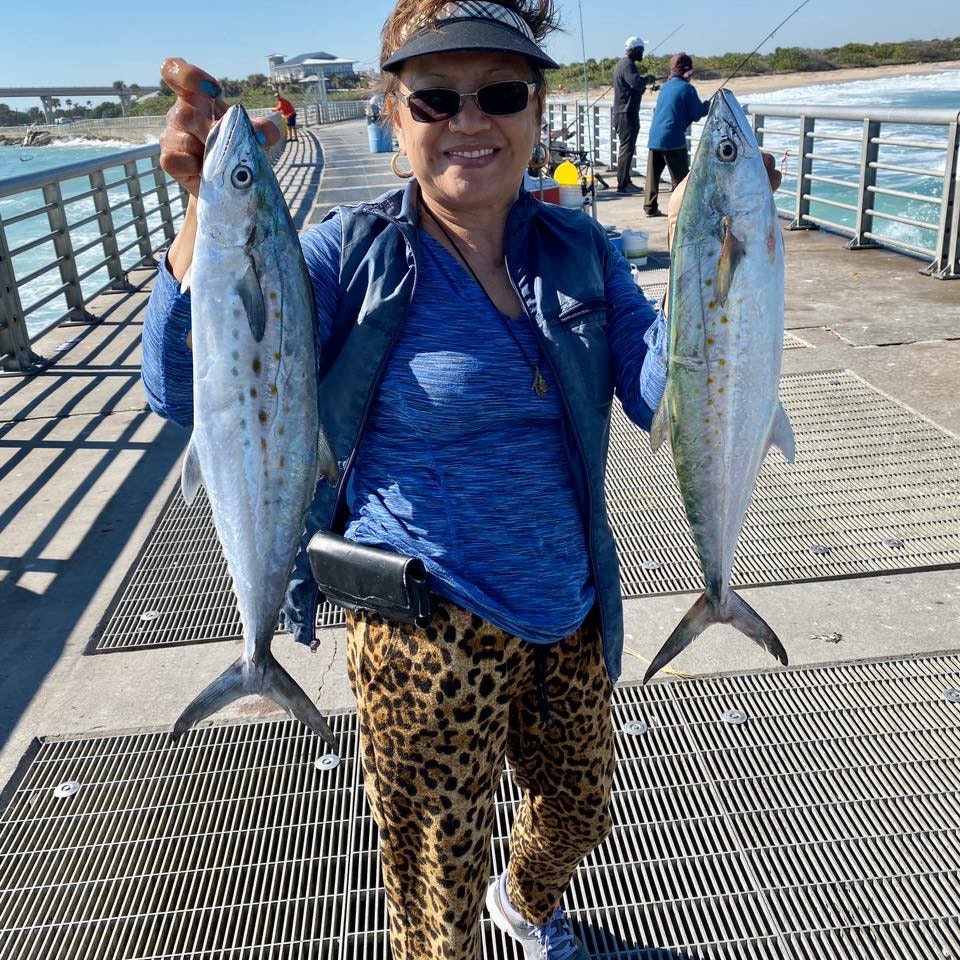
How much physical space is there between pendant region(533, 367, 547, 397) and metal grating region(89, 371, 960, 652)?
226 centimetres

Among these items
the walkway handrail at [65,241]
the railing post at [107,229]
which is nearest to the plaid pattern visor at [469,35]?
the walkway handrail at [65,241]

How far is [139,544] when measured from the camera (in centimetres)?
457

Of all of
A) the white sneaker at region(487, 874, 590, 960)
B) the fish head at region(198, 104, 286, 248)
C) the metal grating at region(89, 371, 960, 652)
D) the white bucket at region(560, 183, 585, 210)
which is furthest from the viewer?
the white bucket at region(560, 183, 585, 210)

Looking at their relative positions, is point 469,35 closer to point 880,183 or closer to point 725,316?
point 725,316

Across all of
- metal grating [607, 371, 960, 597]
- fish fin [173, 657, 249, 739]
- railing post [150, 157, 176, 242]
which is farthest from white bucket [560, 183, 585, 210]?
fish fin [173, 657, 249, 739]

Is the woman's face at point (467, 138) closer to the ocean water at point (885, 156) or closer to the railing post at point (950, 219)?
the ocean water at point (885, 156)

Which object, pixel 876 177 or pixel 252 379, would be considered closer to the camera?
pixel 252 379

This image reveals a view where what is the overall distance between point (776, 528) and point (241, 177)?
Answer: 3445 mm

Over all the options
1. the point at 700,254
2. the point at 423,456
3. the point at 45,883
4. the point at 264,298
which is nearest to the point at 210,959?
the point at 45,883

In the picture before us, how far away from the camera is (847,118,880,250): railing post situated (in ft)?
29.3

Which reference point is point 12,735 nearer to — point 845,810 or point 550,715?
point 550,715

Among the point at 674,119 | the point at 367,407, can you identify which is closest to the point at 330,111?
the point at 674,119

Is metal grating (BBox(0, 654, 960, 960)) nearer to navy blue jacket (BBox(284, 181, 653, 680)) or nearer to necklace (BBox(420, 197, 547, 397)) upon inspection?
navy blue jacket (BBox(284, 181, 653, 680))

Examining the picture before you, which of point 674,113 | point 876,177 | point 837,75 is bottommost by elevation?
point 876,177
